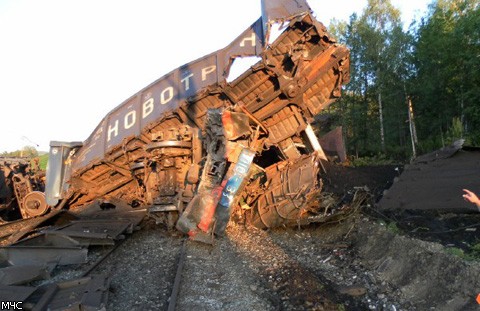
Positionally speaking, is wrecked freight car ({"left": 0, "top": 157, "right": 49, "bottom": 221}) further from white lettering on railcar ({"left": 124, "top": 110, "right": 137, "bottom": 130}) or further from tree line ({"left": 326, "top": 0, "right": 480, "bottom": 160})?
tree line ({"left": 326, "top": 0, "right": 480, "bottom": 160})

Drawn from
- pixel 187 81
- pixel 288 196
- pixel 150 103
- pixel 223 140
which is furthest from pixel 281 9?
pixel 288 196

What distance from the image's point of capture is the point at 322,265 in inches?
219

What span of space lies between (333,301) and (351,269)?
3.91 feet

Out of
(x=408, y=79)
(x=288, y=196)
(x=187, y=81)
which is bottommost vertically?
(x=288, y=196)

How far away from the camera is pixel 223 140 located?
25.9 feet

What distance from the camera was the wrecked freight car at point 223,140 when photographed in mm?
7742

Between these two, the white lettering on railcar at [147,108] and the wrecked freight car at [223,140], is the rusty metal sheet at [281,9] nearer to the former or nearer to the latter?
the wrecked freight car at [223,140]

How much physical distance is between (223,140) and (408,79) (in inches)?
905

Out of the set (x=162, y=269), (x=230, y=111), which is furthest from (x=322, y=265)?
(x=230, y=111)

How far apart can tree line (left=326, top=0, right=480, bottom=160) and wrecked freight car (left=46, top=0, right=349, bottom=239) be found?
39.8ft

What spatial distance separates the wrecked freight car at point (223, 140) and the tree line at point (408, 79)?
12.1 metres

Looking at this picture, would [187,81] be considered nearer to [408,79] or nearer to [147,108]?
[147,108]

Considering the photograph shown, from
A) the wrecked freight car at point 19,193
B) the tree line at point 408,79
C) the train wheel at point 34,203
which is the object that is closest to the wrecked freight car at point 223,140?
the train wheel at point 34,203

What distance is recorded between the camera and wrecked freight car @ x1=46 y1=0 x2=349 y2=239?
7.74m
